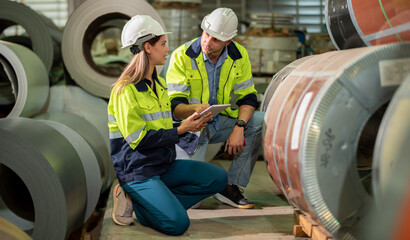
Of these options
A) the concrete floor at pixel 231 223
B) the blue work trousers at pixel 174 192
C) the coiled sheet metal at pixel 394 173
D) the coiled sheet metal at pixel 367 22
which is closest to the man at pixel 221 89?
the concrete floor at pixel 231 223

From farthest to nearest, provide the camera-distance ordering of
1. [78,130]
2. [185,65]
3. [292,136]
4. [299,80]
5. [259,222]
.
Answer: [78,130], [185,65], [259,222], [299,80], [292,136]

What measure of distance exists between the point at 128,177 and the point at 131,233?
0.32 metres

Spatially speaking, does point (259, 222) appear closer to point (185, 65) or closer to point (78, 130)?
point (185, 65)

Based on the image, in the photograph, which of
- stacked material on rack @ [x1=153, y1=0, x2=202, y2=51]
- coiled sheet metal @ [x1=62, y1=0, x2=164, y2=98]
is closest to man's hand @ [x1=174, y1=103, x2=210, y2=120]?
coiled sheet metal @ [x1=62, y1=0, x2=164, y2=98]

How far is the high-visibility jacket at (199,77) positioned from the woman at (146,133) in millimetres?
340

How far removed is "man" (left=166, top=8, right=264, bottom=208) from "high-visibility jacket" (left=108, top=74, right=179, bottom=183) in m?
0.44

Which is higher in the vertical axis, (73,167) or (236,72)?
(236,72)

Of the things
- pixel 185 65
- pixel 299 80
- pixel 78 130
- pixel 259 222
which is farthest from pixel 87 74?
pixel 299 80

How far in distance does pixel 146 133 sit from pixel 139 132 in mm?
43

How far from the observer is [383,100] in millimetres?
2039

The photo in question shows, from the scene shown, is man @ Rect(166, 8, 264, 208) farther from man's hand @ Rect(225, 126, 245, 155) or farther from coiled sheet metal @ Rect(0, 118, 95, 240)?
coiled sheet metal @ Rect(0, 118, 95, 240)

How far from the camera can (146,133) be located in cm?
285

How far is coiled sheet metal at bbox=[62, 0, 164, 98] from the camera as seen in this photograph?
4914 millimetres

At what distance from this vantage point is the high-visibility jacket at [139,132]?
2.82 meters
